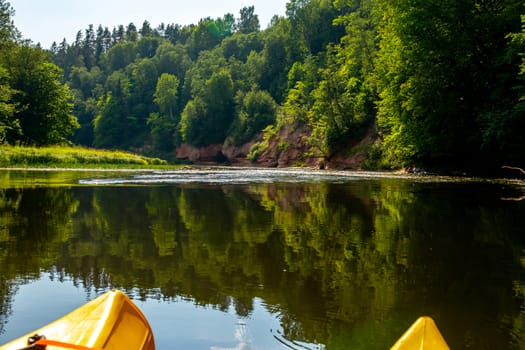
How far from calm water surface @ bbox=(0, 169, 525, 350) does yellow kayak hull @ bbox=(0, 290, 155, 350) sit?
0.74m

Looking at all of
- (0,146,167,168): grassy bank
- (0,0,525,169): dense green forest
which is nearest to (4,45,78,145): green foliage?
(0,0,525,169): dense green forest

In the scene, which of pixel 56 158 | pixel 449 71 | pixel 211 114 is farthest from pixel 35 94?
pixel 211 114

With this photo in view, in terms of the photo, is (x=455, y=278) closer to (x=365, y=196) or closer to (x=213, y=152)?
(x=365, y=196)

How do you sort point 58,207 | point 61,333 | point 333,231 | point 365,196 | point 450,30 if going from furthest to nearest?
point 450,30
point 365,196
point 58,207
point 333,231
point 61,333

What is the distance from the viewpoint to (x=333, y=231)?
9641 mm

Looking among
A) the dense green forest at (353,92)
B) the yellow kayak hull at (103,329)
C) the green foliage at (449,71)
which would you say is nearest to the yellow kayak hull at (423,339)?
the yellow kayak hull at (103,329)

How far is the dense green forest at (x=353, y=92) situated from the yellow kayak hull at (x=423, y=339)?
23.2 m

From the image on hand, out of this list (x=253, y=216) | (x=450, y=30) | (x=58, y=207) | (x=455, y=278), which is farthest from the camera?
(x=450, y=30)

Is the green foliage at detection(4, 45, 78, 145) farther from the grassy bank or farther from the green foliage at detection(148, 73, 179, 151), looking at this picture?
the green foliage at detection(148, 73, 179, 151)

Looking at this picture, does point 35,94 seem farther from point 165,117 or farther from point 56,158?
point 165,117

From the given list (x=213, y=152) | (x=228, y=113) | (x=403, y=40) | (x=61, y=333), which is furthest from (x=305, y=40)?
(x=61, y=333)

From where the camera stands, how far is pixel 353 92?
2143 inches

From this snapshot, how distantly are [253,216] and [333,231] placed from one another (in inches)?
101

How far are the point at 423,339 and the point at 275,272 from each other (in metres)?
3.63
